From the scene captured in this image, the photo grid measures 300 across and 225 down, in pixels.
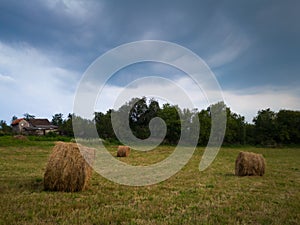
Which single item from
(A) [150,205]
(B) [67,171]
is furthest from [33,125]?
(A) [150,205]

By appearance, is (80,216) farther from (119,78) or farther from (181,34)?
(181,34)

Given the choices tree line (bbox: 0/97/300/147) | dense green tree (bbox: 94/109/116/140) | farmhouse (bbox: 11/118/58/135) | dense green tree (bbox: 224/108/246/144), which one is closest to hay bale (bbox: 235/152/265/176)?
tree line (bbox: 0/97/300/147)

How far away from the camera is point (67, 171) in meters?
7.49

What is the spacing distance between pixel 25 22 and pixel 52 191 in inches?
379

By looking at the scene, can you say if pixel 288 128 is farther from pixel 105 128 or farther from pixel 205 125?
pixel 105 128

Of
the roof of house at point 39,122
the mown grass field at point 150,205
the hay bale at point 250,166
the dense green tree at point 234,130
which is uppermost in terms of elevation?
the roof of house at point 39,122

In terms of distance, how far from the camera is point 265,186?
9.09m

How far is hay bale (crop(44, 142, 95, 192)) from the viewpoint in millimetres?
7453

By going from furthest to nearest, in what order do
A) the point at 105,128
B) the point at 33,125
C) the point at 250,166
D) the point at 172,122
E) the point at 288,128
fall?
the point at 33,125
the point at 288,128
the point at 105,128
the point at 172,122
the point at 250,166

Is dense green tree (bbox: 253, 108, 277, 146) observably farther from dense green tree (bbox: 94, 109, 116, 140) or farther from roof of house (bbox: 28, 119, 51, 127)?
roof of house (bbox: 28, 119, 51, 127)

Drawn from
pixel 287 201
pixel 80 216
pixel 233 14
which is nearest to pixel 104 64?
pixel 233 14

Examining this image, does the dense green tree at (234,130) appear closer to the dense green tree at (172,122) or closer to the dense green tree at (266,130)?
the dense green tree at (266,130)

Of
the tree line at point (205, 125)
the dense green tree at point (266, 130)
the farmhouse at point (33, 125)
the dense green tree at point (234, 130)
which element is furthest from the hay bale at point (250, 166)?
the farmhouse at point (33, 125)

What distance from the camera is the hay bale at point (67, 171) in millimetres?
7453
